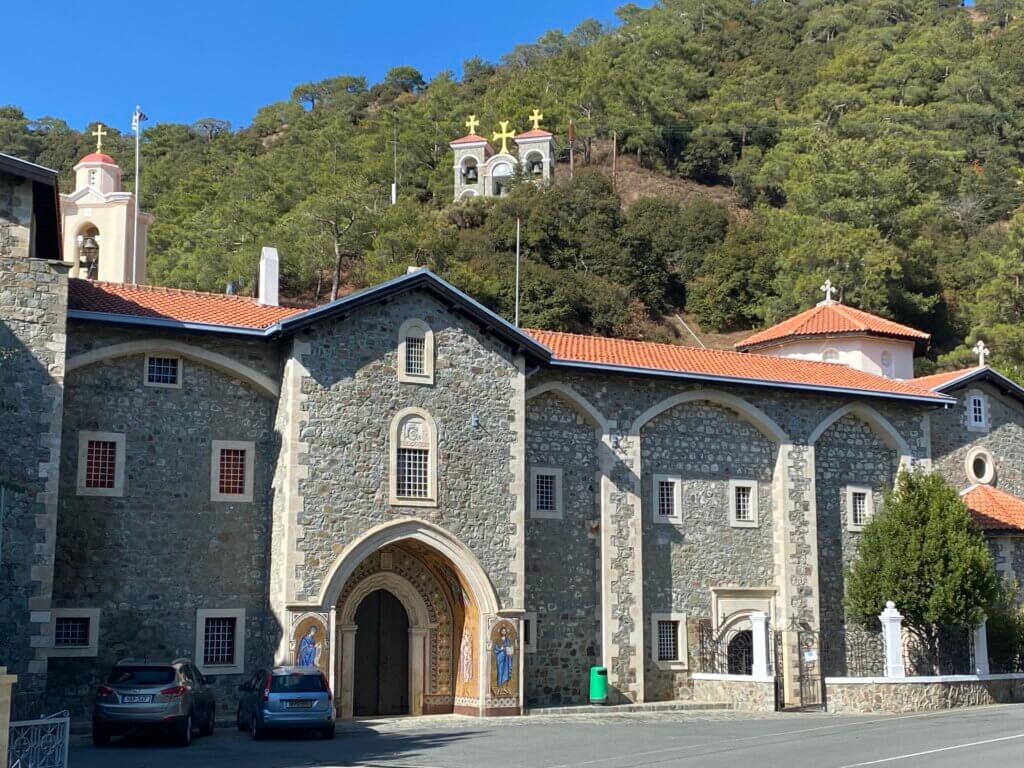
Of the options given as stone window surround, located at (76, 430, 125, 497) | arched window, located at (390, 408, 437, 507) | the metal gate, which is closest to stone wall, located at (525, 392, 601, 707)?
arched window, located at (390, 408, 437, 507)

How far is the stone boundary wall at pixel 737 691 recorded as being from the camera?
26906mm

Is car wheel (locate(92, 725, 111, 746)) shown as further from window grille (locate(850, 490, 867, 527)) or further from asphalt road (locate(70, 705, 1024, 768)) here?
window grille (locate(850, 490, 867, 527))

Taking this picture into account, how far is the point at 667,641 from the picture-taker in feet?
94.5

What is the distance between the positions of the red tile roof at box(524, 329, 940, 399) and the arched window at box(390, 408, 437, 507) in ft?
12.9

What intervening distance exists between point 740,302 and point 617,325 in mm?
8410

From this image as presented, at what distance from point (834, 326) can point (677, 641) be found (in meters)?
12.4

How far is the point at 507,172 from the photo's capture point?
88188 millimetres

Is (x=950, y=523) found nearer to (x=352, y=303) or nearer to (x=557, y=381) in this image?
(x=557, y=381)

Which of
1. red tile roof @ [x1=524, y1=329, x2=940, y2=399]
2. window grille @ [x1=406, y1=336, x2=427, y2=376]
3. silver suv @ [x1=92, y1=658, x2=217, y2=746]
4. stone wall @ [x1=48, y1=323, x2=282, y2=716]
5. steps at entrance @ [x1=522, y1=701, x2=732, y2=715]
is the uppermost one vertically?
red tile roof @ [x1=524, y1=329, x2=940, y2=399]

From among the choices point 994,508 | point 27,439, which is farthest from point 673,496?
point 27,439

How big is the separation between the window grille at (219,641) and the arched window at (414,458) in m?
4.13

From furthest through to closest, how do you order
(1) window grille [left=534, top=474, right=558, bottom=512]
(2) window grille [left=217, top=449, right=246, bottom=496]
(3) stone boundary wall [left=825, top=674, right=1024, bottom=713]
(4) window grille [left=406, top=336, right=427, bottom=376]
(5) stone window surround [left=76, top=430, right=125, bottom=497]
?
(1) window grille [left=534, top=474, right=558, bottom=512], (3) stone boundary wall [left=825, top=674, right=1024, bottom=713], (4) window grille [left=406, top=336, right=427, bottom=376], (2) window grille [left=217, top=449, right=246, bottom=496], (5) stone window surround [left=76, top=430, right=125, bottom=497]

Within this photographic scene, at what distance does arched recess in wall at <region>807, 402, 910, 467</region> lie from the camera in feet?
103

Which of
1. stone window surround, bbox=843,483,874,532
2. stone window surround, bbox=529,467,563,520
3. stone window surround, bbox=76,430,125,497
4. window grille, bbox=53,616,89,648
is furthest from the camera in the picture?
stone window surround, bbox=843,483,874,532
